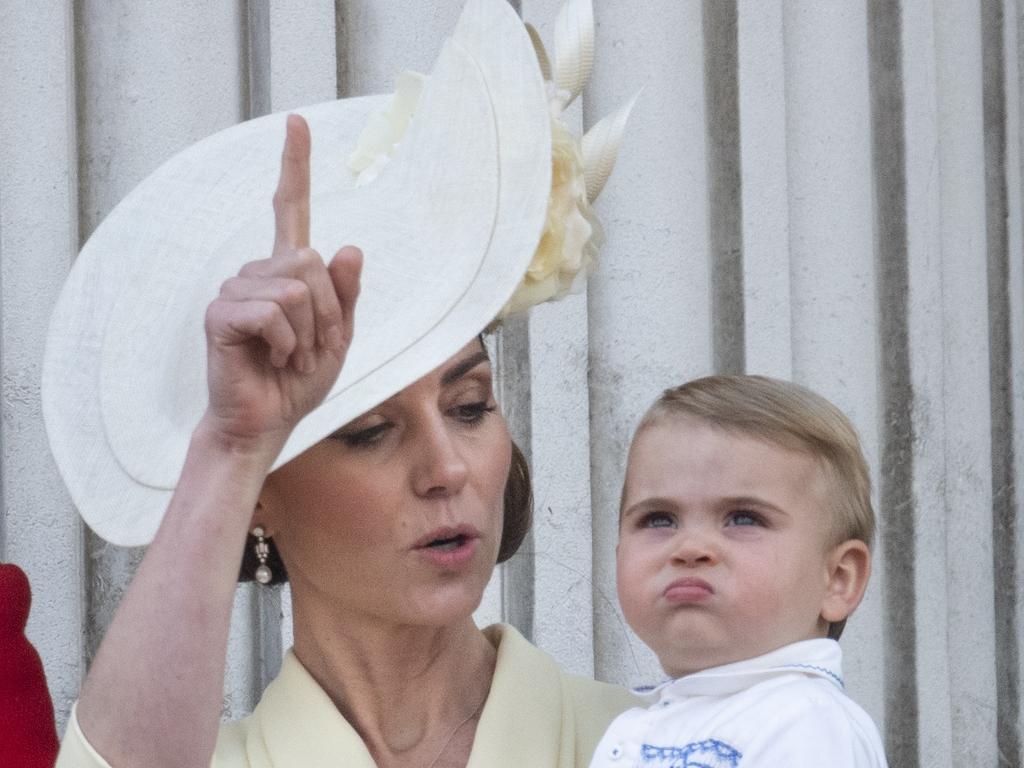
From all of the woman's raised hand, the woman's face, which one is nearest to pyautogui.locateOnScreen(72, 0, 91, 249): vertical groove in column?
the woman's face

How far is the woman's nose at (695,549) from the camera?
2.01 metres

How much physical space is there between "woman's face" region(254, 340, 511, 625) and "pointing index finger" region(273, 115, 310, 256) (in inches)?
20.3

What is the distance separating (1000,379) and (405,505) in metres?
2.05

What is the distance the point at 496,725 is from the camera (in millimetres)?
2236

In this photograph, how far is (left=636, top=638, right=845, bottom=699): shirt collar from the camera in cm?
197

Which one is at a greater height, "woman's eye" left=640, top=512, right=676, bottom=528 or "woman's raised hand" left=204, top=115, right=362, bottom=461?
"woman's raised hand" left=204, top=115, right=362, bottom=461

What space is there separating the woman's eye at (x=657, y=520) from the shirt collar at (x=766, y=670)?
178mm

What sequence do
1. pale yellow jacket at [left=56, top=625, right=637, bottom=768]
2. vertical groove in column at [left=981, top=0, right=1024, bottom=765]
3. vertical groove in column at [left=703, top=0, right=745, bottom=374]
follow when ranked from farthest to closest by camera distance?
1. vertical groove in column at [left=981, top=0, right=1024, bottom=765]
2. vertical groove in column at [left=703, top=0, right=745, bottom=374]
3. pale yellow jacket at [left=56, top=625, right=637, bottom=768]

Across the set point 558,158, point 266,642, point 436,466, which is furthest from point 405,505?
point 266,642

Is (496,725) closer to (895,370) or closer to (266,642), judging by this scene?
(266,642)

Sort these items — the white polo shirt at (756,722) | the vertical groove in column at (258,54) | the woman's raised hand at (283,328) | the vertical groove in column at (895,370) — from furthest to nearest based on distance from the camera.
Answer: the vertical groove in column at (895,370) → the vertical groove in column at (258,54) → the white polo shirt at (756,722) → the woman's raised hand at (283,328)

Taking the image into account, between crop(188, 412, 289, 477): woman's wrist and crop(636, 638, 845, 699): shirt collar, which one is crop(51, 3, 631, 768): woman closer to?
crop(188, 412, 289, 477): woman's wrist

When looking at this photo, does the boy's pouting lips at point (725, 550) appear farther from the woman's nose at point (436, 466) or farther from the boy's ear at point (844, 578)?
the woman's nose at point (436, 466)

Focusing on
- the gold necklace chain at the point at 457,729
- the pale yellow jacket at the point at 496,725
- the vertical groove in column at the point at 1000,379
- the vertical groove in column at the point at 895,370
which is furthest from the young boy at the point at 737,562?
the vertical groove in column at the point at 1000,379
